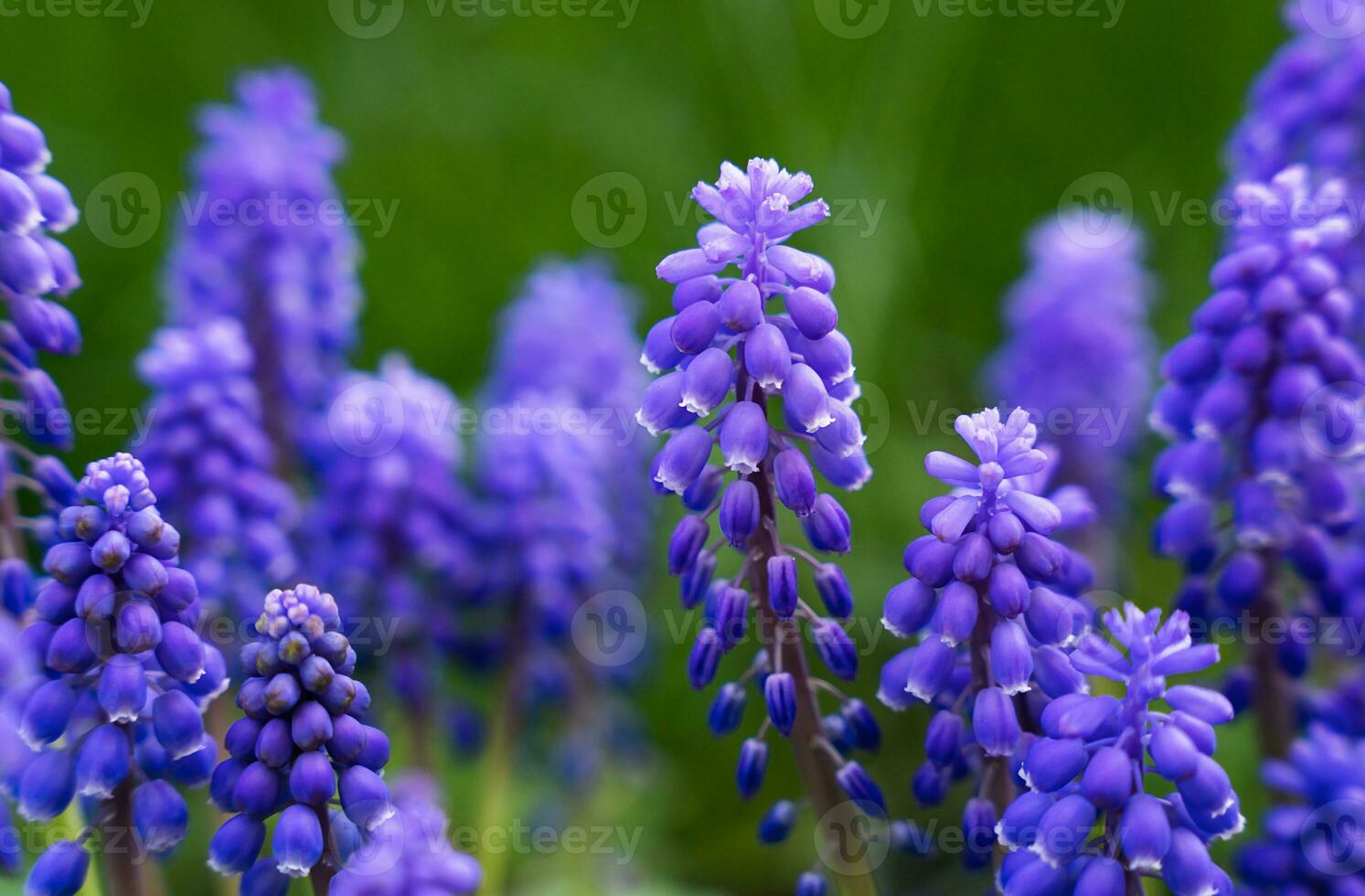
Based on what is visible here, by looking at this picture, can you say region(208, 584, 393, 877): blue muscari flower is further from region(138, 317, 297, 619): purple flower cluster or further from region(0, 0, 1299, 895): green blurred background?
region(0, 0, 1299, 895): green blurred background

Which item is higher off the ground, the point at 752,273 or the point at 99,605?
the point at 752,273

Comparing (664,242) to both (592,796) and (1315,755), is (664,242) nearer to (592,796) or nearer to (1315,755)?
(592,796)

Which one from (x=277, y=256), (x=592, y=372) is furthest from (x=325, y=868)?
(x=592, y=372)

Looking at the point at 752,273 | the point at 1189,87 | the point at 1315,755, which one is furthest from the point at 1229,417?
the point at 1189,87

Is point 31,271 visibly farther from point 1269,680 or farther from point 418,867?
point 1269,680

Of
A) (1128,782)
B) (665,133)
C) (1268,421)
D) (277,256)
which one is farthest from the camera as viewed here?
(665,133)

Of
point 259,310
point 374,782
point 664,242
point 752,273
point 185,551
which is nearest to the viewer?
point 374,782
